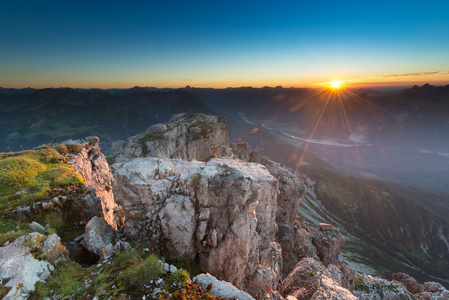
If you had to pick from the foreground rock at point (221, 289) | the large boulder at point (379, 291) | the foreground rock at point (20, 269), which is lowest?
the large boulder at point (379, 291)

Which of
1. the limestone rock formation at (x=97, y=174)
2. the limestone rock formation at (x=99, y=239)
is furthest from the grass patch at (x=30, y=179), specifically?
the limestone rock formation at (x=99, y=239)

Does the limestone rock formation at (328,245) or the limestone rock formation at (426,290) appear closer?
the limestone rock formation at (426,290)

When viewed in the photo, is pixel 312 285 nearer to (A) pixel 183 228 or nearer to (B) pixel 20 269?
(A) pixel 183 228

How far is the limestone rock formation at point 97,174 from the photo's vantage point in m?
16.7

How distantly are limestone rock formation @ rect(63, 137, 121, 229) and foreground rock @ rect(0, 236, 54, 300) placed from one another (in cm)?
649

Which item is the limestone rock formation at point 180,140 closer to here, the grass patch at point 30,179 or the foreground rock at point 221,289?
the grass patch at point 30,179

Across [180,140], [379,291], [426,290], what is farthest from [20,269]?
[426,290]

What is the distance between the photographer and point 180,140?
56.1m

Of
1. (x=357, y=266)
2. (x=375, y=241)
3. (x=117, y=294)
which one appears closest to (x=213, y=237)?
(x=117, y=294)

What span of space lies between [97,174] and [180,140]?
36222 millimetres

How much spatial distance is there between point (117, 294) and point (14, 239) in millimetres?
6023

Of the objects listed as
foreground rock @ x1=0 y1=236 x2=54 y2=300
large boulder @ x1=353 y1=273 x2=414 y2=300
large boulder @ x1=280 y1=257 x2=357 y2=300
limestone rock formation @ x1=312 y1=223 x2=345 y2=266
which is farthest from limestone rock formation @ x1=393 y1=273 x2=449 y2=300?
foreground rock @ x1=0 y1=236 x2=54 y2=300

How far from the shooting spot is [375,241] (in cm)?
13212

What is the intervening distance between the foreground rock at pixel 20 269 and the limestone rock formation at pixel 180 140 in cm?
3625
